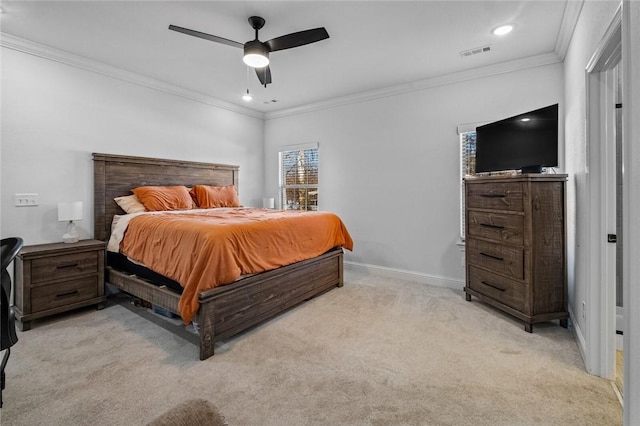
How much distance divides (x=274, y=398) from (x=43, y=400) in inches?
53.6

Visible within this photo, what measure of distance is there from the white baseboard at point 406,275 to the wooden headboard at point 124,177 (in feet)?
9.21

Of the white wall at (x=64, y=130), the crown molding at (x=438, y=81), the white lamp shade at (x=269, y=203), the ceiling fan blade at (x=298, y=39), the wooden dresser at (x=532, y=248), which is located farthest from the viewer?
the white lamp shade at (x=269, y=203)

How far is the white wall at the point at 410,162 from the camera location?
138 inches

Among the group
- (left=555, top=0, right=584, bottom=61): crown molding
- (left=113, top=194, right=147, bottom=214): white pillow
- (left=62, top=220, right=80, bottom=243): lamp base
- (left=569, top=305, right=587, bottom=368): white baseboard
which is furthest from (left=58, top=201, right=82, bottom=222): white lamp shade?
(left=555, top=0, right=584, bottom=61): crown molding

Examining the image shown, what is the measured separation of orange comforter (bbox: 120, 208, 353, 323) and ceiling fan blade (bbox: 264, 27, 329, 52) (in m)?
1.59

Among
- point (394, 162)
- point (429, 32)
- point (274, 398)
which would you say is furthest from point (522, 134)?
point (274, 398)

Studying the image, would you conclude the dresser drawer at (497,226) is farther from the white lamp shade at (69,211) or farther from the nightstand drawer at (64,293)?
the white lamp shade at (69,211)

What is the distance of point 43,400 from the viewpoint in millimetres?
1728

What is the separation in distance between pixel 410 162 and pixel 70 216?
4.06 m

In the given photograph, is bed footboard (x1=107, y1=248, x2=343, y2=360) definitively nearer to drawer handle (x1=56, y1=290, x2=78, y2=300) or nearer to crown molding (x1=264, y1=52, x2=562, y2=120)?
drawer handle (x1=56, y1=290, x2=78, y2=300)

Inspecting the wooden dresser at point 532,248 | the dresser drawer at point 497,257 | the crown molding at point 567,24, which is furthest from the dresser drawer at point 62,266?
the crown molding at point 567,24

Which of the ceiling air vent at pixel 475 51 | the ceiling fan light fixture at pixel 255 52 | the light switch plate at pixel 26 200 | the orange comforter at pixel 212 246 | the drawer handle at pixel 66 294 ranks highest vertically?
the ceiling air vent at pixel 475 51

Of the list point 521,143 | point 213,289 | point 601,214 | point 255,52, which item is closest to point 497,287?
point 601,214

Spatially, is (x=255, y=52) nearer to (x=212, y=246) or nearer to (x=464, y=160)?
(x=212, y=246)
